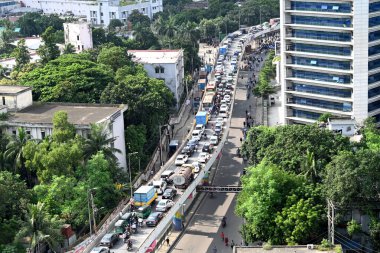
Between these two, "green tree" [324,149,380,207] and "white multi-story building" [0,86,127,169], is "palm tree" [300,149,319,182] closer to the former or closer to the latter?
"green tree" [324,149,380,207]

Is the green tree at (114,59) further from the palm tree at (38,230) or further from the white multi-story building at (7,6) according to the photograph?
the white multi-story building at (7,6)

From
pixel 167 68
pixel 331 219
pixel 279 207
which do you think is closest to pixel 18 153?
pixel 279 207

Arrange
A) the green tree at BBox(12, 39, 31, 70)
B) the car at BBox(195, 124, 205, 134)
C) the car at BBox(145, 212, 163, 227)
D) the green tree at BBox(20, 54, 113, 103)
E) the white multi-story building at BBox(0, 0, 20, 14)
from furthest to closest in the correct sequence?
the white multi-story building at BBox(0, 0, 20, 14)
the green tree at BBox(12, 39, 31, 70)
the green tree at BBox(20, 54, 113, 103)
the car at BBox(195, 124, 205, 134)
the car at BBox(145, 212, 163, 227)

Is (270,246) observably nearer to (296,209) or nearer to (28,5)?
(296,209)

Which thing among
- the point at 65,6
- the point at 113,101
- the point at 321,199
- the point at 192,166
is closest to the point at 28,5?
the point at 65,6

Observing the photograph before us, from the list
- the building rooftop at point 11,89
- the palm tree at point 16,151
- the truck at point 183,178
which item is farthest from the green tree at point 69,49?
the truck at point 183,178

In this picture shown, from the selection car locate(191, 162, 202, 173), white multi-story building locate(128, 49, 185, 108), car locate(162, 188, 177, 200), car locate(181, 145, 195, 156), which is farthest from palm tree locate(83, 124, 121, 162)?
white multi-story building locate(128, 49, 185, 108)
